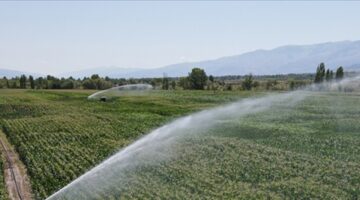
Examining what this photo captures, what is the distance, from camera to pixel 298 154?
33.2m

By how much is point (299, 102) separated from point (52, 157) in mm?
44975

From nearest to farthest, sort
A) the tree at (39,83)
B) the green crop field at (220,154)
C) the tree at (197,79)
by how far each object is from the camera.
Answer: the green crop field at (220,154)
the tree at (197,79)
the tree at (39,83)

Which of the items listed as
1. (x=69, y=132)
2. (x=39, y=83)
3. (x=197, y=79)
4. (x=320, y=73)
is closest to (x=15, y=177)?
(x=69, y=132)

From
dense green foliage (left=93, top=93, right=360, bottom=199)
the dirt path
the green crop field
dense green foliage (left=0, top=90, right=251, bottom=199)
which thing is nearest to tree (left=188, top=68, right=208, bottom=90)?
dense green foliage (left=0, top=90, right=251, bottom=199)

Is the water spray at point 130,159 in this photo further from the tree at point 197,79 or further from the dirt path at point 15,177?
the tree at point 197,79

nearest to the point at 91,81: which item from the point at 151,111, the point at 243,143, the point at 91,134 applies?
the point at 151,111

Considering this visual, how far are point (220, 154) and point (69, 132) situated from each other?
19.5 m

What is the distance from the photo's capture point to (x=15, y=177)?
28.4m

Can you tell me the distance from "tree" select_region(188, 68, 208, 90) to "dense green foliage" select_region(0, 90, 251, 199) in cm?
4968

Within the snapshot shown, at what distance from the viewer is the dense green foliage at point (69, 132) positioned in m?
29.4

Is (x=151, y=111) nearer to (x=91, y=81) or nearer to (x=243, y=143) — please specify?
(x=243, y=143)

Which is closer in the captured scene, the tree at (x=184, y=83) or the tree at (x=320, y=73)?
the tree at (x=320, y=73)

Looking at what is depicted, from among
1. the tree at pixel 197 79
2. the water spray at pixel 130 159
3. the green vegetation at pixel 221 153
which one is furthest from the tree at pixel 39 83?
the water spray at pixel 130 159

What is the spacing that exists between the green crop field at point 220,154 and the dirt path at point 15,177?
1.64ft
